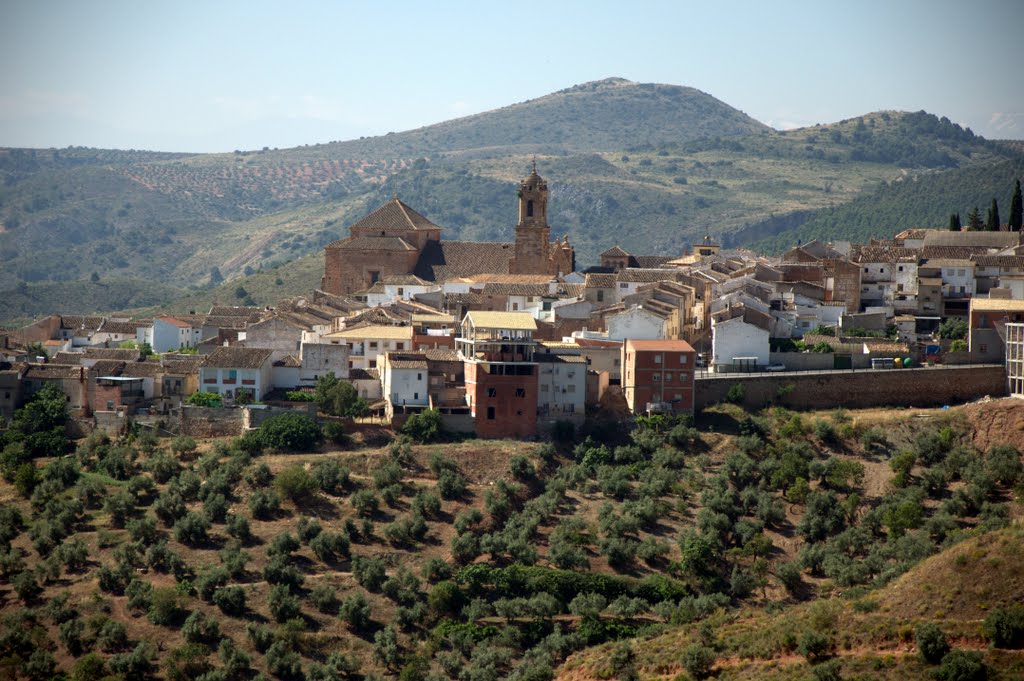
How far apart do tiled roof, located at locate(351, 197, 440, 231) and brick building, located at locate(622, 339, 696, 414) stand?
23323 millimetres

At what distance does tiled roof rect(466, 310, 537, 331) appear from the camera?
4619cm

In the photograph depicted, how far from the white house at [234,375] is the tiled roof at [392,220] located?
2046 centimetres

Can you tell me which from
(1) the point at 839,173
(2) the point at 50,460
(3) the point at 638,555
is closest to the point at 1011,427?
(3) the point at 638,555

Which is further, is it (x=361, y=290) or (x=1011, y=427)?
(x=361, y=290)

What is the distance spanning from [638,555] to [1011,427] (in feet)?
41.2

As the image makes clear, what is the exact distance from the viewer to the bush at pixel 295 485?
4225 centimetres

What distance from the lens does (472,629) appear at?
37.3 meters

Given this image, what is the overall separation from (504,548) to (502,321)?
873 cm

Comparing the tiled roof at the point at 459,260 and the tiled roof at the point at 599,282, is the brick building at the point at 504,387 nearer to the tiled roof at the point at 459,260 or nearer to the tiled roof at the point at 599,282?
the tiled roof at the point at 599,282

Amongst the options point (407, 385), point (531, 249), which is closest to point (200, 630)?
point (407, 385)

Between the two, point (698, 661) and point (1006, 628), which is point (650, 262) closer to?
point (698, 661)

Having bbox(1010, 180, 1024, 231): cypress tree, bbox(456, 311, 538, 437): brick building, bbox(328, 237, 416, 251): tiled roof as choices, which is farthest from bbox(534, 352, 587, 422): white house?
bbox(1010, 180, 1024, 231): cypress tree

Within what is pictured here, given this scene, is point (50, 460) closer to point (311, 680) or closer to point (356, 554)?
point (356, 554)

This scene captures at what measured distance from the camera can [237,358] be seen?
156ft
